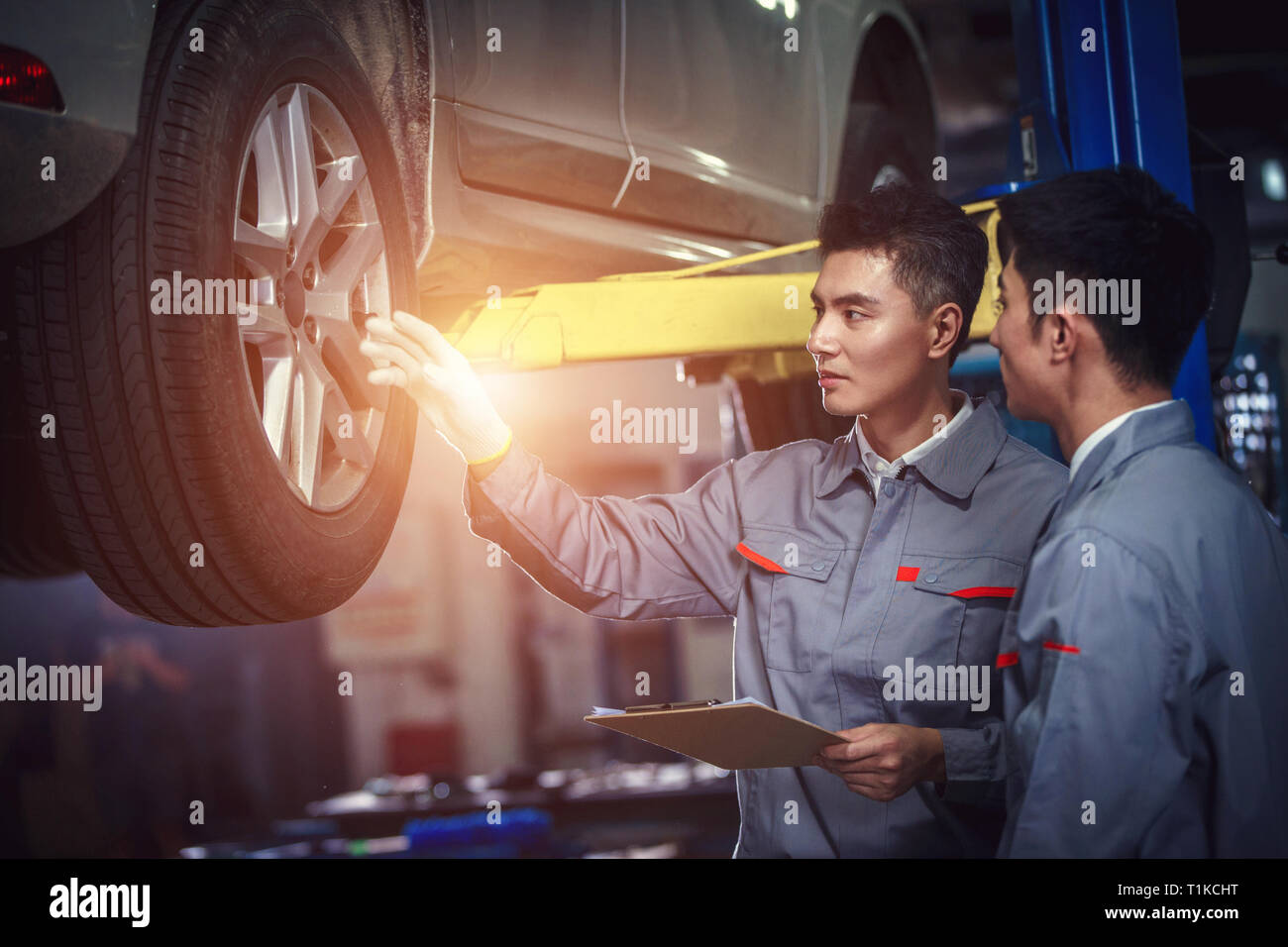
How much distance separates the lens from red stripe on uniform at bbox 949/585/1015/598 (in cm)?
142

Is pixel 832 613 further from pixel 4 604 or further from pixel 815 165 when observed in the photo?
pixel 4 604

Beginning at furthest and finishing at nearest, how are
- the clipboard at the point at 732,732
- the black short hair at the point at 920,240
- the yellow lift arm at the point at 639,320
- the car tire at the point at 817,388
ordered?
the car tire at the point at 817,388 < the yellow lift arm at the point at 639,320 < the black short hair at the point at 920,240 < the clipboard at the point at 732,732

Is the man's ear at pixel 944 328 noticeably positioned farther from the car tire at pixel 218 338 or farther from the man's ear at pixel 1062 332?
the car tire at pixel 218 338

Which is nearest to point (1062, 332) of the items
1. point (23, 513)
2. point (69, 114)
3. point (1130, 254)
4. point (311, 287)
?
point (1130, 254)

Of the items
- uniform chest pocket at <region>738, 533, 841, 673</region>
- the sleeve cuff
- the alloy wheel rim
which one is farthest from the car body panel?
uniform chest pocket at <region>738, 533, 841, 673</region>

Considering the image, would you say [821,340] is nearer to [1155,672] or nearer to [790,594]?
[790,594]

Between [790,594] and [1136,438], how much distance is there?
48 cm

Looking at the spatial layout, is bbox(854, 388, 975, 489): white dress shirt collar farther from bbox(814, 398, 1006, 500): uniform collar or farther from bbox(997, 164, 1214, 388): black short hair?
bbox(997, 164, 1214, 388): black short hair

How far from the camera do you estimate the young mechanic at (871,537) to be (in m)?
1.42

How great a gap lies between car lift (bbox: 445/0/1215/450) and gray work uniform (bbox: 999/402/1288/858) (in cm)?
45

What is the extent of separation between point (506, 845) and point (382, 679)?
34 centimetres

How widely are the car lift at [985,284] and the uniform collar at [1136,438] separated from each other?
0.35 metres

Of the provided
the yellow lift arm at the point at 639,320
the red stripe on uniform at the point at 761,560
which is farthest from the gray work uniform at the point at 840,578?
the yellow lift arm at the point at 639,320
